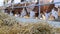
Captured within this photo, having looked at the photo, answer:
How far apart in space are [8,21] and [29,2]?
1409mm

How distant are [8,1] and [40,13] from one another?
45.4 inches

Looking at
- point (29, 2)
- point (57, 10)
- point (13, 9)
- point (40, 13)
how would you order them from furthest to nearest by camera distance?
point (13, 9) < point (29, 2) < point (40, 13) < point (57, 10)

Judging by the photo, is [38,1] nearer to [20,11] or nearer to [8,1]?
[20,11]

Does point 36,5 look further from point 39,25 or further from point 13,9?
point 39,25

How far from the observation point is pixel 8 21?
3008 mm

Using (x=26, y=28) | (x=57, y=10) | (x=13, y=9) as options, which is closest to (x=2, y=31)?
(x=26, y=28)

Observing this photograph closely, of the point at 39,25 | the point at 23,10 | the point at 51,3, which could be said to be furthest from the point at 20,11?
the point at 39,25

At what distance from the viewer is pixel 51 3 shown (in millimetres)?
3768

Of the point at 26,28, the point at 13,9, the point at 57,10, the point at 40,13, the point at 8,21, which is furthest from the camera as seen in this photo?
the point at 13,9

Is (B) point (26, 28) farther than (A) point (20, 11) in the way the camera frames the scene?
No

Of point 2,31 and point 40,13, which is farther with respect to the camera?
point 40,13

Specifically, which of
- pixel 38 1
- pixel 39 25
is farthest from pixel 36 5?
pixel 39 25

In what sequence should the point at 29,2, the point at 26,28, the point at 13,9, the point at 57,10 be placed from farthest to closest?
the point at 13,9 < the point at 29,2 < the point at 57,10 < the point at 26,28

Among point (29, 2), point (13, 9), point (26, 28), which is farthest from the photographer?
point (13, 9)
